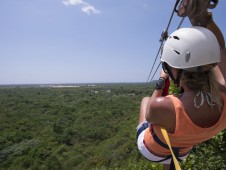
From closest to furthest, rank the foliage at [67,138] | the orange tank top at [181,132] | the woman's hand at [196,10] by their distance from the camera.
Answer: the orange tank top at [181,132]
the woman's hand at [196,10]
the foliage at [67,138]

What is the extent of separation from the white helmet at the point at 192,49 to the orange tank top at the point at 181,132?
0.19 m

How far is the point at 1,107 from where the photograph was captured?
155ft

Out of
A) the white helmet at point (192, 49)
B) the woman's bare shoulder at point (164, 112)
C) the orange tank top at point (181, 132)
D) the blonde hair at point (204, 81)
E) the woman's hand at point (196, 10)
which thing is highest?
the woman's hand at point (196, 10)

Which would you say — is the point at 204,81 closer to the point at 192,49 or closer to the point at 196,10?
the point at 192,49

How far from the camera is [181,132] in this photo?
1312mm

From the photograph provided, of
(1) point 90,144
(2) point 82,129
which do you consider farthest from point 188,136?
(2) point 82,129

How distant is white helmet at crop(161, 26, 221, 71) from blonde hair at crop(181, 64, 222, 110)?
34mm

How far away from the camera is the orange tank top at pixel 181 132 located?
1.29 metres

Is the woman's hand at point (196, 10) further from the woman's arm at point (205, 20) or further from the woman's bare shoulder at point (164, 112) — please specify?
the woman's bare shoulder at point (164, 112)

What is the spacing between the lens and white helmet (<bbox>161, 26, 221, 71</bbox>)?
1329 mm

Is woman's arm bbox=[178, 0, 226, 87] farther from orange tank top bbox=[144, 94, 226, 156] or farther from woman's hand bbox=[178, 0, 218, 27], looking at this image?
orange tank top bbox=[144, 94, 226, 156]

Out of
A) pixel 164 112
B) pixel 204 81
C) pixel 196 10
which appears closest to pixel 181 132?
pixel 164 112

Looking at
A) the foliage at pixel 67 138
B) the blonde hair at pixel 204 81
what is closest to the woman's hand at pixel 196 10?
the blonde hair at pixel 204 81

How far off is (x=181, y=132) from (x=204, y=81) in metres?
0.28
